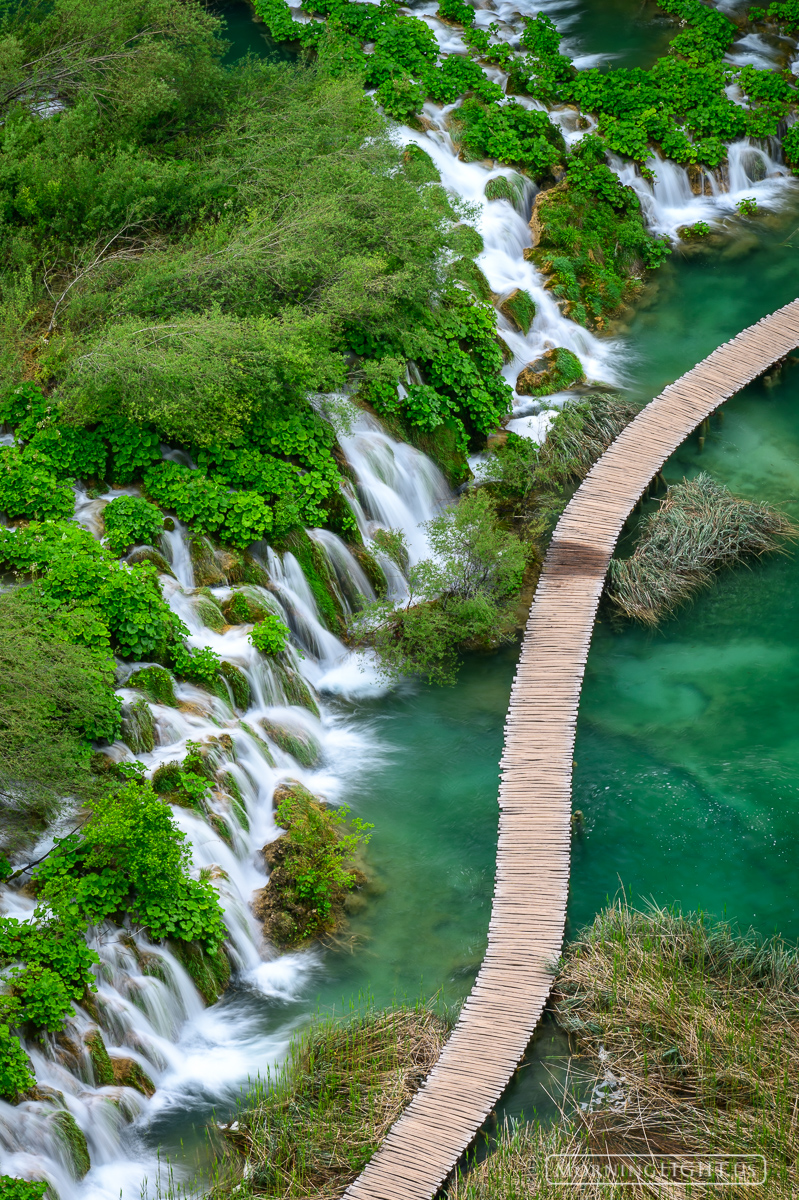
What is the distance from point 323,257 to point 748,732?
8.88 m

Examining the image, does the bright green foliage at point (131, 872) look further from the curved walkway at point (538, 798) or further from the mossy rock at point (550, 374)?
the mossy rock at point (550, 374)

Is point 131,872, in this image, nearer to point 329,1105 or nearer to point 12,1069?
point 12,1069

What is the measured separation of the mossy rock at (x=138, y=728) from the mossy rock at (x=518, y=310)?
11263mm

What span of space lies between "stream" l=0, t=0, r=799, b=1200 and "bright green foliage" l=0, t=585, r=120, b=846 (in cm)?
74

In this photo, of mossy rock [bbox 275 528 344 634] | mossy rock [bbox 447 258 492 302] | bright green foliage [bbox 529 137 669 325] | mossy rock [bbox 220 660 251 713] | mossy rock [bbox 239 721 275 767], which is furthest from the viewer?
bright green foliage [bbox 529 137 669 325]

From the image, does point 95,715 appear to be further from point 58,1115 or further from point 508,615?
point 508,615

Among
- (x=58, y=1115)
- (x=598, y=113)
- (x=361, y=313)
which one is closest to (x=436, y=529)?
(x=361, y=313)

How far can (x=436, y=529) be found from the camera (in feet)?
56.5

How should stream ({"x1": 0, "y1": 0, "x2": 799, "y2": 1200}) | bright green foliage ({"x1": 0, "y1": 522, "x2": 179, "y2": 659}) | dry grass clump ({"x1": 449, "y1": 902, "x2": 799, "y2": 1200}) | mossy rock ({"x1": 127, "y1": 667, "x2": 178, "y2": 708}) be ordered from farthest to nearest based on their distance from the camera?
mossy rock ({"x1": 127, "y1": 667, "x2": 178, "y2": 708}) → bright green foliage ({"x1": 0, "y1": 522, "x2": 179, "y2": 659}) → stream ({"x1": 0, "y1": 0, "x2": 799, "y2": 1200}) → dry grass clump ({"x1": 449, "y1": 902, "x2": 799, "y2": 1200})

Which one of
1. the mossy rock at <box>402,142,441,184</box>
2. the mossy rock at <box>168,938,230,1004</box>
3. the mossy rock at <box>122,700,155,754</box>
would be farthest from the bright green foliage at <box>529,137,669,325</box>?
the mossy rock at <box>168,938,230,1004</box>

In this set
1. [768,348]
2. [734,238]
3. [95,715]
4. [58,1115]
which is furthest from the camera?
[734,238]

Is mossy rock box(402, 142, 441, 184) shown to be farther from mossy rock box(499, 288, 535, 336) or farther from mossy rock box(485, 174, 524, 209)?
mossy rock box(499, 288, 535, 336)

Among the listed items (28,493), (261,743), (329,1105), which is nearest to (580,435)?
(261,743)

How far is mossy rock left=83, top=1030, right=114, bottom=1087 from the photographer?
11234 mm
